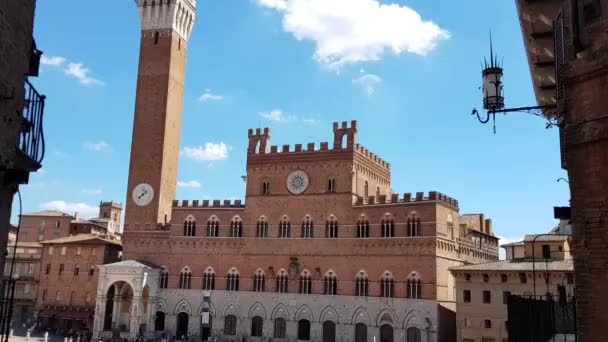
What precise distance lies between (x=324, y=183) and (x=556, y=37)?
38.1 m

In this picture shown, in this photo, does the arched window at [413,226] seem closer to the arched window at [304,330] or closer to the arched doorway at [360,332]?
the arched doorway at [360,332]

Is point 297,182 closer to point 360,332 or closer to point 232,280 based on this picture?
point 232,280

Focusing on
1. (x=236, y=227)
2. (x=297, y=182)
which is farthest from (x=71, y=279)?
(x=297, y=182)

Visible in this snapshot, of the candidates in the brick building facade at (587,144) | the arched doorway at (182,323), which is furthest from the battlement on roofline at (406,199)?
the brick building facade at (587,144)

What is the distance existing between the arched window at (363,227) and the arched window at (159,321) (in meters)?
17.9

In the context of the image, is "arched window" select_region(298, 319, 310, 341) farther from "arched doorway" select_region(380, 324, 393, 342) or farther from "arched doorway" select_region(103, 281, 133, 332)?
"arched doorway" select_region(103, 281, 133, 332)

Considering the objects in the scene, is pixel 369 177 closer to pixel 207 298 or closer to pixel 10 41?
pixel 207 298

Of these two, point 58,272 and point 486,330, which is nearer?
point 486,330

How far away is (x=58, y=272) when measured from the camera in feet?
188

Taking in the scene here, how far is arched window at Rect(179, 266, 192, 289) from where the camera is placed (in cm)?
5028

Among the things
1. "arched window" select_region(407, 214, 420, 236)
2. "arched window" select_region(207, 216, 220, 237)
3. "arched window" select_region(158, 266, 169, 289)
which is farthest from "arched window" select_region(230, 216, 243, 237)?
"arched window" select_region(407, 214, 420, 236)

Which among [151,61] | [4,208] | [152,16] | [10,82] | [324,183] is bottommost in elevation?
[4,208]

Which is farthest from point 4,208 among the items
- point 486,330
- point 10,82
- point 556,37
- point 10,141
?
point 486,330

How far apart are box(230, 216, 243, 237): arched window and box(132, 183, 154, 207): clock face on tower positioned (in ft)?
26.2
